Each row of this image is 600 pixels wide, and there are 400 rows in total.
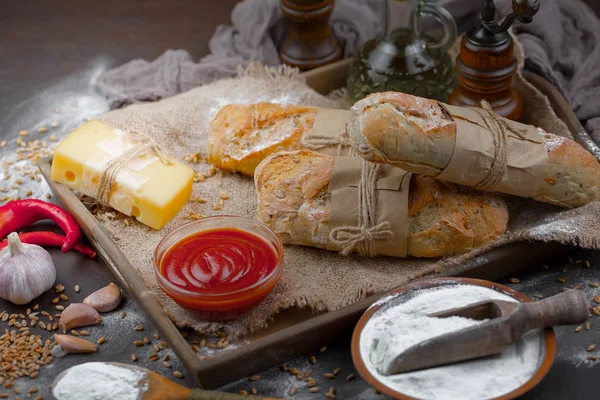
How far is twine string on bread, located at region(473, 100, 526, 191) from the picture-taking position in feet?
9.90

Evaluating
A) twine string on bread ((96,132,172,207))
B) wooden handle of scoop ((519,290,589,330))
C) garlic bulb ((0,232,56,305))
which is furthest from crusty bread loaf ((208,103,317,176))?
wooden handle of scoop ((519,290,589,330))

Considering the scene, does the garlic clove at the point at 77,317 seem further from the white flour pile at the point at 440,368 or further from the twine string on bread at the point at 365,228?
the white flour pile at the point at 440,368

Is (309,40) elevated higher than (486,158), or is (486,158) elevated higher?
(486,158)

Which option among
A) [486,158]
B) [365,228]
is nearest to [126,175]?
[365,228]

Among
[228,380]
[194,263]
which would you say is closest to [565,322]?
[228,380]

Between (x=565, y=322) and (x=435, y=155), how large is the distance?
2.33 ft

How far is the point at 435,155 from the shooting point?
9.68 feet

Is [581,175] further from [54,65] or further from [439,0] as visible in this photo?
[54,65]

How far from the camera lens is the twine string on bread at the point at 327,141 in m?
3.37

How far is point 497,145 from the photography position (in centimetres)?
304

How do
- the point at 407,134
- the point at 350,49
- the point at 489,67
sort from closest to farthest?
1. the point at 407,134
2. the point at 489,67
3. the point at 350,49

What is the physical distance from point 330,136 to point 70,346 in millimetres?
1258

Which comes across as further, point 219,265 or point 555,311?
point 219,265

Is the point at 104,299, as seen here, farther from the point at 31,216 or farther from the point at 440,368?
the point at 440,368
